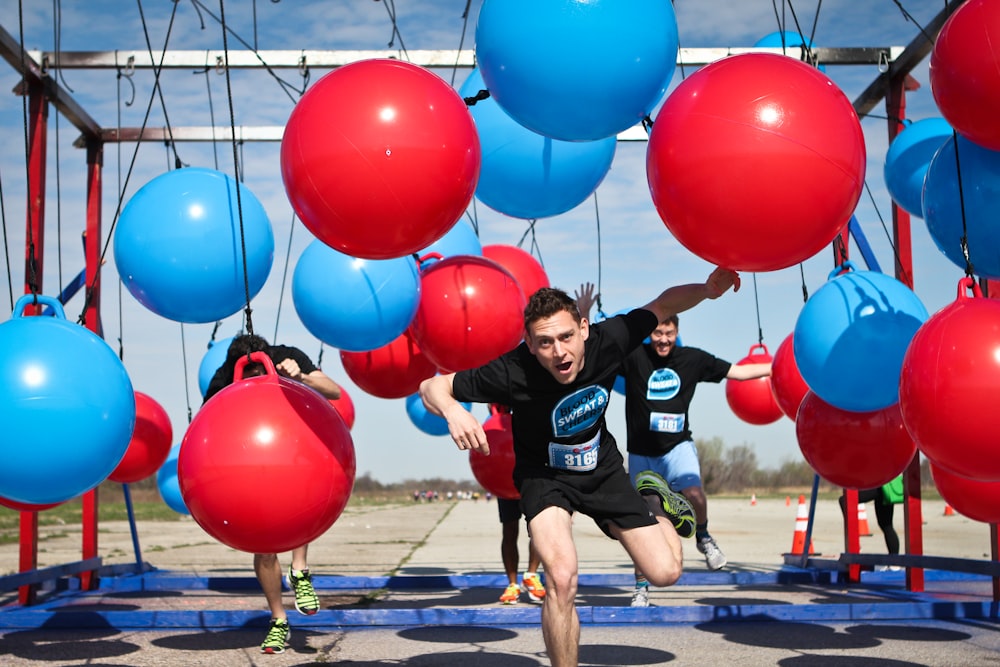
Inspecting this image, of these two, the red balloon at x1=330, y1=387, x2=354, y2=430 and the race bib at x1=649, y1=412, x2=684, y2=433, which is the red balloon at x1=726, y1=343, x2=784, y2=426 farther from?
the red balloon at x1=330, y1=387, x2=354, y2=430

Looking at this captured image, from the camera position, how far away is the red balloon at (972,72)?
14.8 feet

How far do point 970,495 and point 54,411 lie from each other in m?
4.76

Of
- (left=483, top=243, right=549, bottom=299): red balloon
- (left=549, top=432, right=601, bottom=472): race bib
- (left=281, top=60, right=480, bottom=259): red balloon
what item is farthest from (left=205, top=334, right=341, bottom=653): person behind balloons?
(left=483, top=243, right=549, bottom=299): red balloon

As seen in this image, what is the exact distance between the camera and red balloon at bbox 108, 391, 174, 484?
25.9 feet

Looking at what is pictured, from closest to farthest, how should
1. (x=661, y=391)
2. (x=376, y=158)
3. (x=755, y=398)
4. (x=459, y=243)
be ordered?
(x=376, y=158) < (x=459, y=243) < (x=661, y=391) < (x=755, y=398)

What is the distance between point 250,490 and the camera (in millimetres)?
3861

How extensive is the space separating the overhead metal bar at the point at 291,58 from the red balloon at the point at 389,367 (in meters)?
2.58

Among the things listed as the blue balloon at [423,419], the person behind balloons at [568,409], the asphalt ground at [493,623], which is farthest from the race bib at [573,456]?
the blue balloon at [423,419]

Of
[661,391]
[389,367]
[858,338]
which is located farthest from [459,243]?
[858,338]

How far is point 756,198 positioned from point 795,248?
28 cm

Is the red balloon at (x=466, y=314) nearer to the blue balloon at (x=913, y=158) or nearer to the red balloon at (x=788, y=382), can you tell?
the red balloon at (x=788, y=382)

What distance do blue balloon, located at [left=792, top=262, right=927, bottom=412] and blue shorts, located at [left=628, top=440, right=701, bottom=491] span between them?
2.07 m

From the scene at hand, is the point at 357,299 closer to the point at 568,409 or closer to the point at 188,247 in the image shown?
the point at 188,247

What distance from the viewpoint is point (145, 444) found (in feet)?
26.1
